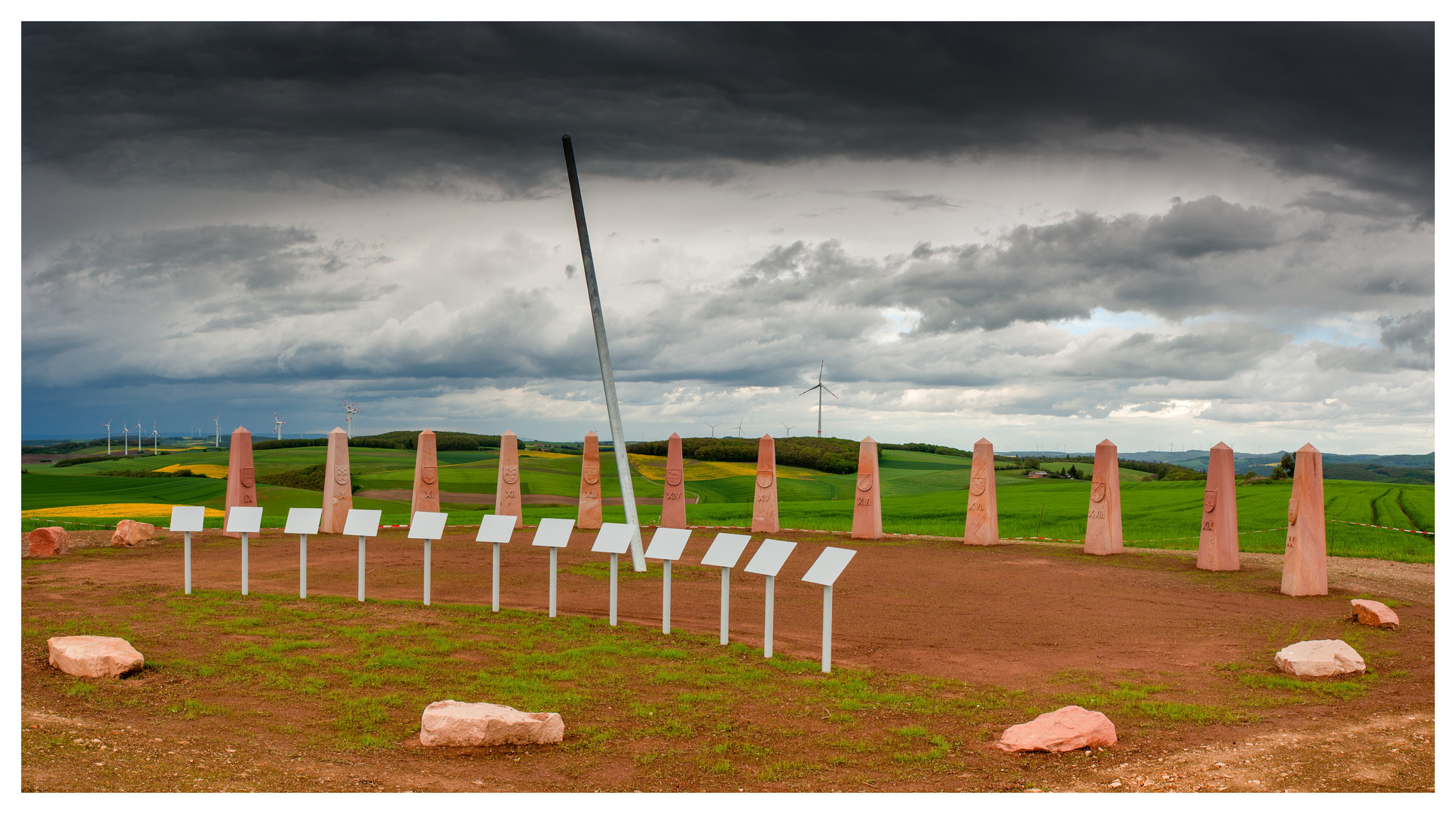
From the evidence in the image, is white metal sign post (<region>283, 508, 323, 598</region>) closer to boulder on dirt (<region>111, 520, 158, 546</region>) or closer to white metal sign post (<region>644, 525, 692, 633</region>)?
white metal sign post (<region>644, 525, 692, 633</region>)

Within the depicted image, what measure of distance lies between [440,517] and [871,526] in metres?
13.5

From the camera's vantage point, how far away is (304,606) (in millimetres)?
13500

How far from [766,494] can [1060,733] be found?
17.8 m

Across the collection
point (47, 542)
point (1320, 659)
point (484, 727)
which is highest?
point (484, 727)

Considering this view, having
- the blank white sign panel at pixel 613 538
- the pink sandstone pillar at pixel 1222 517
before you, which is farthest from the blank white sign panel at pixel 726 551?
the pink sandstone pillar at pixel 1222 517

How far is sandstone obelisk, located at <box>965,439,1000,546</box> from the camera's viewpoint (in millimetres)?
22781

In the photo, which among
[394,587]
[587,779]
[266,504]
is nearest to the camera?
[587,779]

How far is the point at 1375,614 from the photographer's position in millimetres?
13211

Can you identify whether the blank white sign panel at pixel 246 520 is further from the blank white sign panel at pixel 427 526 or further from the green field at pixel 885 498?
the green field at pixel 885 498

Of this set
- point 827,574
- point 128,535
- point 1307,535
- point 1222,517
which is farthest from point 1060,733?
point 128,535

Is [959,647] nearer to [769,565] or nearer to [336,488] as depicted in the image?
[769,565]

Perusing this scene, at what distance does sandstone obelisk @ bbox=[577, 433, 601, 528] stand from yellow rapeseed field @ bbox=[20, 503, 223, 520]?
44.2 feet

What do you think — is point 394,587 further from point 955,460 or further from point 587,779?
point 955,460

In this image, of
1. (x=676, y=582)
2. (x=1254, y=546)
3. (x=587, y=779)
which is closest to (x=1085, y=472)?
(x=1254, y=546)
